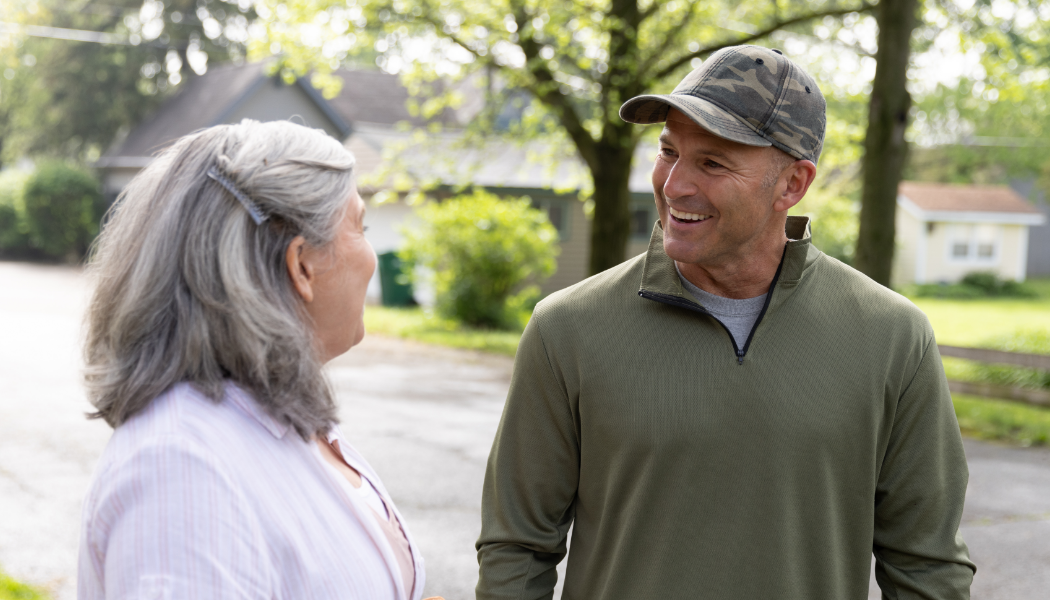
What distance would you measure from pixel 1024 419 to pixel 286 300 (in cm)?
952

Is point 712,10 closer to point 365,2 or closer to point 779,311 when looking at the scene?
point 365,2

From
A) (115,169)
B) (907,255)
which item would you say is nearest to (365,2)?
(115,169)

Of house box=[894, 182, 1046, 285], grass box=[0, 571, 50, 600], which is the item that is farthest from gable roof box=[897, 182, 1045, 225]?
grass box=[0, 571, 50, 600]

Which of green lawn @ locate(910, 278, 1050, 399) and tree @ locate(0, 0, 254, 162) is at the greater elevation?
tree @ locate(0, 0, 254, 162)

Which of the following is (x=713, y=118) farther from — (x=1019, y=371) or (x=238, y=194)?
(x=1019, y=371)

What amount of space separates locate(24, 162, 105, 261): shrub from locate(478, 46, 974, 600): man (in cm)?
3216

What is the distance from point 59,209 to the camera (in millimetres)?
30641

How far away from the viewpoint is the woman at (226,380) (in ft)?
4.24

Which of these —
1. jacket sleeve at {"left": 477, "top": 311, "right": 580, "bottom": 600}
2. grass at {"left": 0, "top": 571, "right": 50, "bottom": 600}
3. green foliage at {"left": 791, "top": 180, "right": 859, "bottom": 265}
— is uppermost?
jacket sleeve at {"left": 477, "top": 311, "right": 580, "bottom": 600}

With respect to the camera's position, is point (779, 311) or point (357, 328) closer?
point (357, 328)

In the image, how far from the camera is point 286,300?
1574 millimetres

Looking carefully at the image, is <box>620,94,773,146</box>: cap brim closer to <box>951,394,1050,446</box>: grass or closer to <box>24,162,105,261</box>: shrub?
<box>951,394,1050,446</box>: grass

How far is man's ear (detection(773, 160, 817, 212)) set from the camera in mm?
2213

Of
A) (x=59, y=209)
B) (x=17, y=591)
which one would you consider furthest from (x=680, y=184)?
(x=59, y=209)
